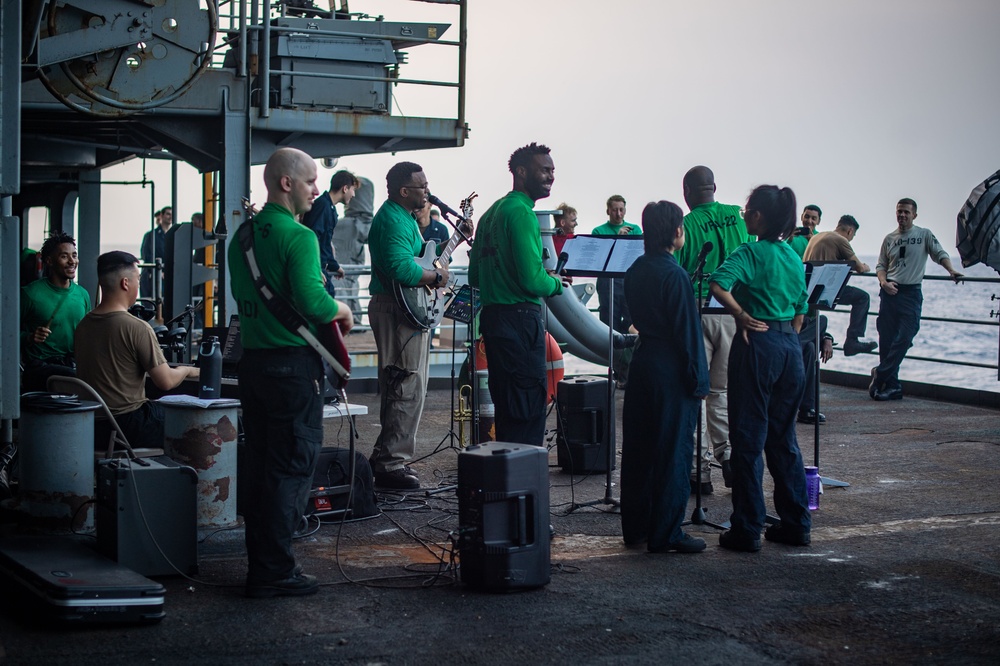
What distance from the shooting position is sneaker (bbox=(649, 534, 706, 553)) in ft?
20.6

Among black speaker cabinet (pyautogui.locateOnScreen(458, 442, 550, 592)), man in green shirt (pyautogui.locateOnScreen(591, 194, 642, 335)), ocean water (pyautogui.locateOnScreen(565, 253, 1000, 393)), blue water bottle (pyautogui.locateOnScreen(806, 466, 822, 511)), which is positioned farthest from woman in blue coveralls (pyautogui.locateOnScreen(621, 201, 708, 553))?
ocean water (pyautogui.locateOnScreen(565, 253, 1000, 393))

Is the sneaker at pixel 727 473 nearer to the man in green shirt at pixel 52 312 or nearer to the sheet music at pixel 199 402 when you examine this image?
the sheet music at pixel 199 402

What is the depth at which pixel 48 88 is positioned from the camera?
348 inches

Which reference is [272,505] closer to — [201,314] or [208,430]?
[208,430]

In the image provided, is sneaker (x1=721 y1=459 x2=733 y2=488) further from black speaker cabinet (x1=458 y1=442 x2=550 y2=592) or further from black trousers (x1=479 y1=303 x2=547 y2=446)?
black speaker cabinet (x1=458 y1=442 x2=550 y2=592)

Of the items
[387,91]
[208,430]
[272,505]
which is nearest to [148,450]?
[208,430]

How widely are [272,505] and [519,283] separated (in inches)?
78.3

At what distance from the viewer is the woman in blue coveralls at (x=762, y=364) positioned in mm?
6281

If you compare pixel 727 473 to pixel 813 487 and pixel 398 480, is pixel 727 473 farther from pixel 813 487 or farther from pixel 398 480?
pixel 398 480

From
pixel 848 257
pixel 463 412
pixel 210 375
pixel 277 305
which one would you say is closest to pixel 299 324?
pixel 277 305

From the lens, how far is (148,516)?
566 cm

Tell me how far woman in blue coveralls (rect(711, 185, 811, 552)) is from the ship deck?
0.27 metres

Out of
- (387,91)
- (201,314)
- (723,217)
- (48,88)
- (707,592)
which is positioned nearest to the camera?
(707,592)

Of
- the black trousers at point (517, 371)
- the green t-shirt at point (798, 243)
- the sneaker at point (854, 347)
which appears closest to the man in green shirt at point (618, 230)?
the green t-shirt at point (798, 243)
